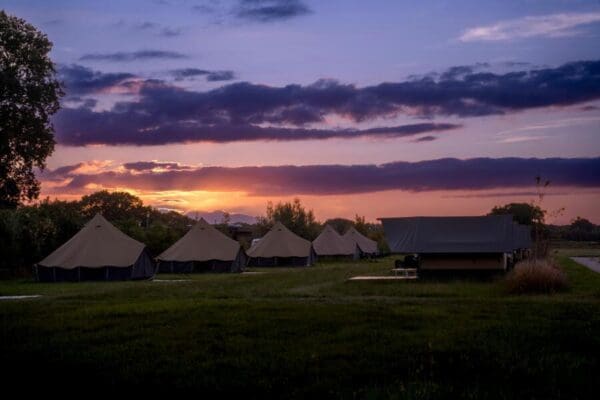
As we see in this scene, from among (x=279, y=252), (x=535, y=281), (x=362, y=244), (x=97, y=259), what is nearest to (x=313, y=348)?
(x=535, y=281)

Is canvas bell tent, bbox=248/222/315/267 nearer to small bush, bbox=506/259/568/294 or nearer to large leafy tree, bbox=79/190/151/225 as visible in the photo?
small bush, bbox=506/259/568/294

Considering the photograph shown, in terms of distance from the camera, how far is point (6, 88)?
2956cm

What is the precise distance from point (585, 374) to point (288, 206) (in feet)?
236

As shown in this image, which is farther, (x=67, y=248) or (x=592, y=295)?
(x=67, y=248)

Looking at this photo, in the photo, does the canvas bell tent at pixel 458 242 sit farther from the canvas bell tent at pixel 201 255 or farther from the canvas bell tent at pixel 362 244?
the canvas bell tent at pixel 362 244

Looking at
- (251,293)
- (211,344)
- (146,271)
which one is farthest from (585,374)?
(146,271)

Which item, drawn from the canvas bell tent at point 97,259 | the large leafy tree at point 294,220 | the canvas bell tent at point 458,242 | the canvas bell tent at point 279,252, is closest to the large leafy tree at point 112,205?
the large leafy tree at point 294,220

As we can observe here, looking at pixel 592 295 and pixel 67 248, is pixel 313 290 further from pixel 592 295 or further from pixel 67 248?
pixel 67 248

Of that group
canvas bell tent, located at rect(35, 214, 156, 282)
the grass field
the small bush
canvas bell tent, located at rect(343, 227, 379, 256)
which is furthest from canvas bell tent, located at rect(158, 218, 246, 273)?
the grass field

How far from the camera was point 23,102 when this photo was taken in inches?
1198

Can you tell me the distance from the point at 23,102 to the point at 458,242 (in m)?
20.9

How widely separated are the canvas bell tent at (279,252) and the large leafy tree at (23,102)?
926 inches

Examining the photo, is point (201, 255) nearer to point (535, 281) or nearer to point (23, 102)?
point (23, 102)

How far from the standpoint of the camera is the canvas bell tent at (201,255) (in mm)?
43625
